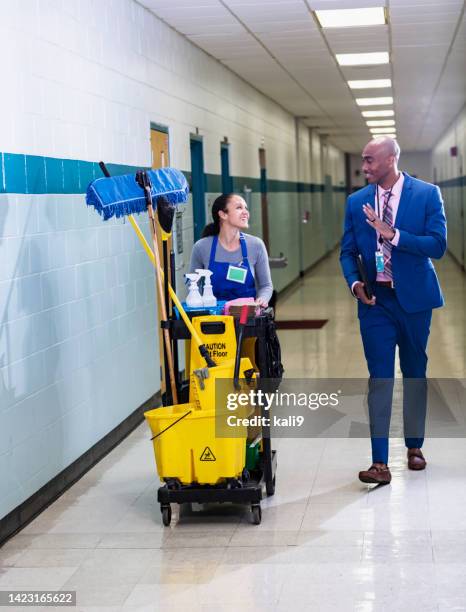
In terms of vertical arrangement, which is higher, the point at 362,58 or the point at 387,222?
the point at 362,58

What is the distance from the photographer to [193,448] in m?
3.99

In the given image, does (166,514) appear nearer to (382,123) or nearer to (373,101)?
(373,101)

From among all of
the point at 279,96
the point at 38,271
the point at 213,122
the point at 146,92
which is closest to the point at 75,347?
the point at 38,271

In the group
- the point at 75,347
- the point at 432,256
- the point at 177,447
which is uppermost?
the point at 432,256

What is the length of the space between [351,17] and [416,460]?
3889 millimetres

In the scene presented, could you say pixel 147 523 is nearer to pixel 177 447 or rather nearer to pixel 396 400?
pixel 177 447

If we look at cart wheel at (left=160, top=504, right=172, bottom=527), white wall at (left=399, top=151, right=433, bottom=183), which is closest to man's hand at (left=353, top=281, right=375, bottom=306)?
cart wheel at (left=160, top=504, right=172, bottom=527)

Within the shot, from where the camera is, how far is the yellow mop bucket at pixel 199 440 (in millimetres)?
3959

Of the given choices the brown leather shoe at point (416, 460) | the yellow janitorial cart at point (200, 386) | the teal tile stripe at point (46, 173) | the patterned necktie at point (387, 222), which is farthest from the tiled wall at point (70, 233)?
the brown leather shoe at point (416, 460)

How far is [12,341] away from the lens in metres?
4.06

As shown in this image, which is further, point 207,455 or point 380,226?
point 380,226

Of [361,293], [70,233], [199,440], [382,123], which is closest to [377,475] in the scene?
[361,293]

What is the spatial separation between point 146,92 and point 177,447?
127 inches

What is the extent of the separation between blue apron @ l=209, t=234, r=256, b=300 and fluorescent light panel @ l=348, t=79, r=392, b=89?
297 inches
